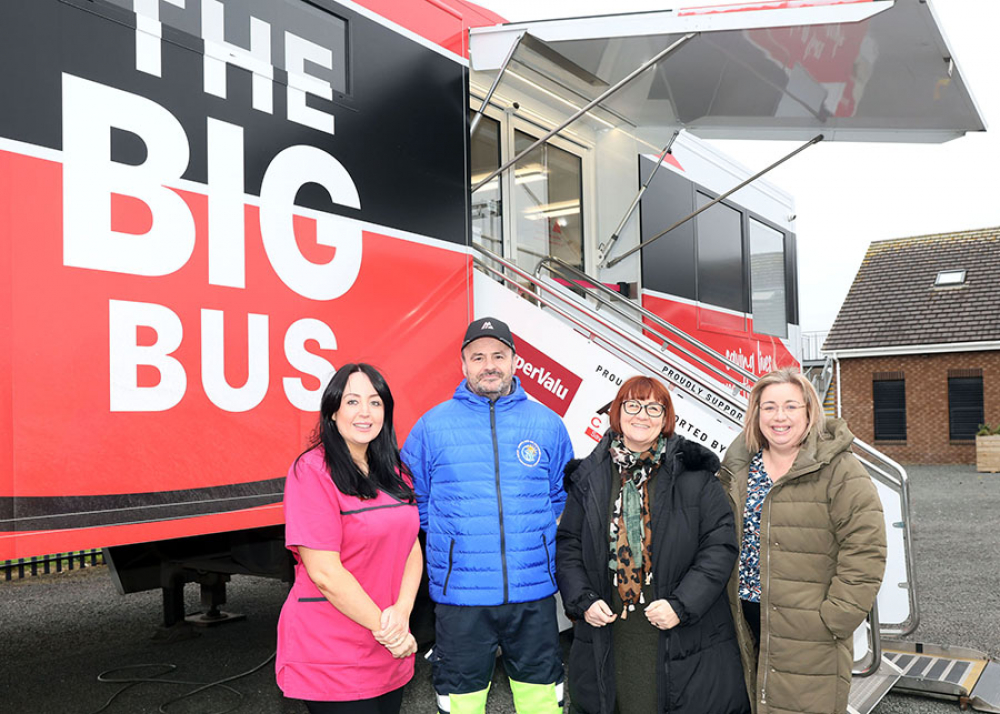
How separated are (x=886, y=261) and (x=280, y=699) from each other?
22172mm

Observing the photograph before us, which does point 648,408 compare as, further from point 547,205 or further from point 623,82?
point 547,205

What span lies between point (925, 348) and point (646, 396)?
19.7 m

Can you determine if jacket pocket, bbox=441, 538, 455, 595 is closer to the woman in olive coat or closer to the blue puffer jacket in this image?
the blue puffer jacket

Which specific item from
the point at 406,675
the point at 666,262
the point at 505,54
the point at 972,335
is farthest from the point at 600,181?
the point at 972,335

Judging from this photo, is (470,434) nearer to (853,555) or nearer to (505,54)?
(853,555)

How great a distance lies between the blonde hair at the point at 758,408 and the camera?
263 cm

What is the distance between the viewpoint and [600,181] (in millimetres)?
5773

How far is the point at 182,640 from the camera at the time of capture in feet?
17.7

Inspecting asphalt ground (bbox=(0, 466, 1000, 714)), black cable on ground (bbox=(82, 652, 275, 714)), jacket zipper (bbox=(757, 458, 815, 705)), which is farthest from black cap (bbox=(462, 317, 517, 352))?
black cable on ground (bbox=(82, 652, 275, 714))

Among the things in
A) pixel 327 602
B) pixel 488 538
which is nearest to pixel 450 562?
pixel 488 538

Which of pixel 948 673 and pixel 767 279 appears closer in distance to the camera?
pixel 948 673

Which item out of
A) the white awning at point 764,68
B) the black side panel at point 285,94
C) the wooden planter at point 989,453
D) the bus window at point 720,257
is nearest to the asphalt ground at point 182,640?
the black side panel at point 285,94

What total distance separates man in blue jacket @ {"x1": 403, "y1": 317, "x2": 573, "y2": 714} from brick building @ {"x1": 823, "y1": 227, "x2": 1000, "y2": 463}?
765 inches

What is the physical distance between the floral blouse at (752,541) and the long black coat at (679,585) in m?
0.16
